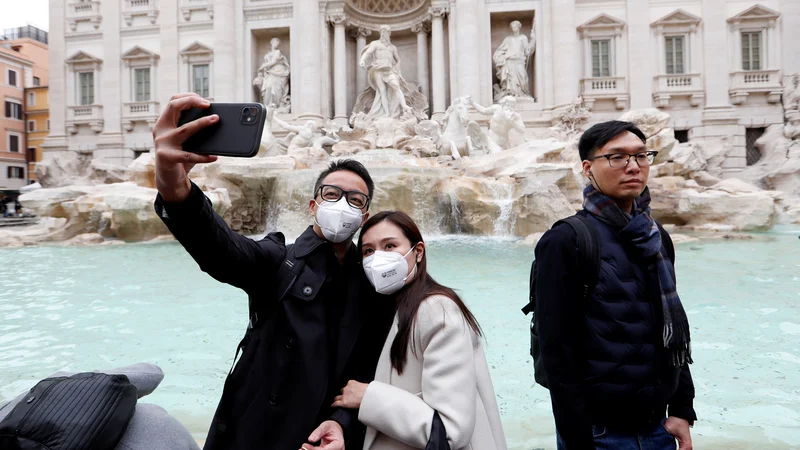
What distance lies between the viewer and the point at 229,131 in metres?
1.01

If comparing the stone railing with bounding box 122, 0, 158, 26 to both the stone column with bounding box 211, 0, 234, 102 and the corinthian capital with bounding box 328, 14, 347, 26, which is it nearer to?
the stone column with bounding box 211, 0, 234, 102

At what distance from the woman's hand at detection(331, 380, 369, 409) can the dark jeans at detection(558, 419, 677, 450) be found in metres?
0.64

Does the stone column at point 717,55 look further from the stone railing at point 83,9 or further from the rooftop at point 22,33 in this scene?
the rooftop at point 22,33

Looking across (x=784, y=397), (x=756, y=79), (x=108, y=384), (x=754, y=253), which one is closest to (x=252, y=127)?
(x=108, y=384)

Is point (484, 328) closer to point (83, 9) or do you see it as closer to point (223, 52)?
point (223, 52)

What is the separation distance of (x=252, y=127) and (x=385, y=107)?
1577 cm

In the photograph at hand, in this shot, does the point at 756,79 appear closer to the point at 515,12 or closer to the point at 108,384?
the point at 515,12

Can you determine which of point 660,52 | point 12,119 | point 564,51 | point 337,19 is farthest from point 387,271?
point 12,119

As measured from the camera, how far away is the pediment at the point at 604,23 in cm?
1747

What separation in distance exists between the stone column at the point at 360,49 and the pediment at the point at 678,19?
11.1 m

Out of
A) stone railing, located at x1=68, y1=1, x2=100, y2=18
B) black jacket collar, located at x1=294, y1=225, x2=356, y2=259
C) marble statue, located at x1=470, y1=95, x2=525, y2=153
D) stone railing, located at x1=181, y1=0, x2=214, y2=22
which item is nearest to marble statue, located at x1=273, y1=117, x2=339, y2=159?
marble statue, located at x1=470, y1=95, x2=525, y2=153

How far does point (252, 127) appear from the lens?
1010 millimetres

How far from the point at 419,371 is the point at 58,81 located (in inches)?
990

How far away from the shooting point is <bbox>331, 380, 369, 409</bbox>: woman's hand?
116 centimetres
